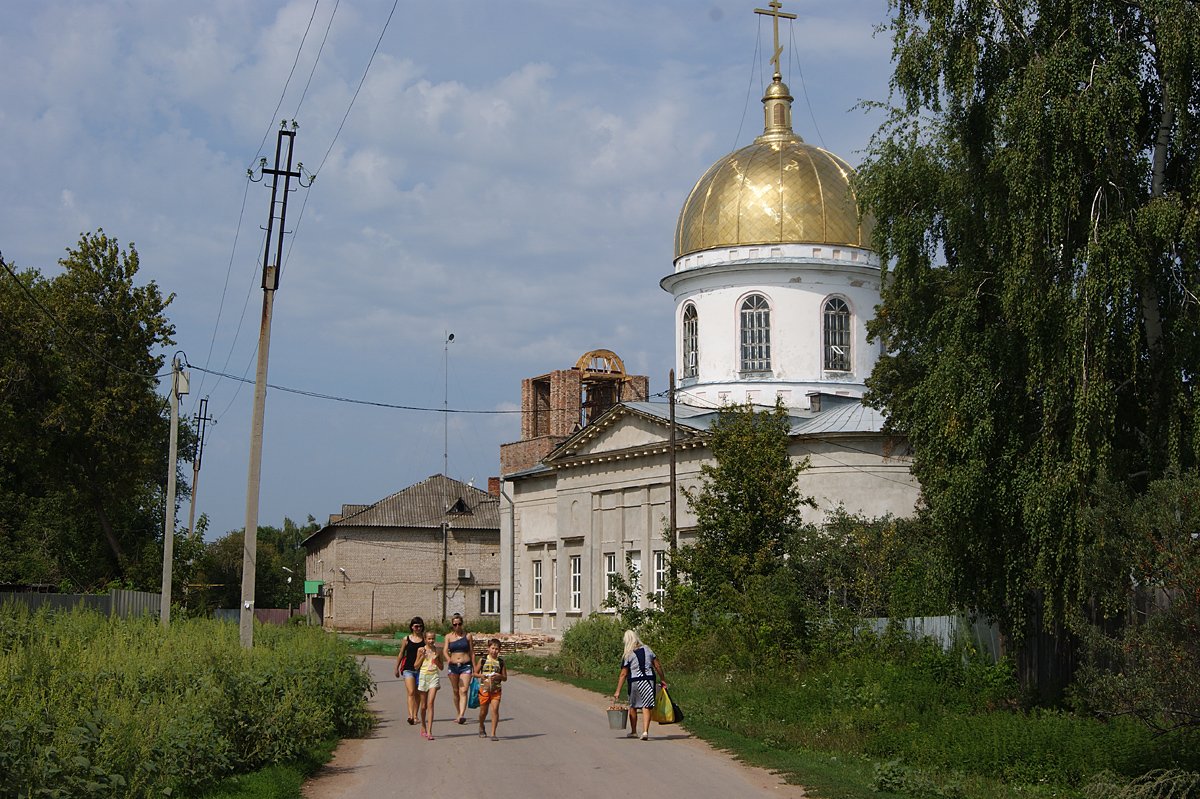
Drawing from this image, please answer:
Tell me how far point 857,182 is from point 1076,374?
5.66 metres

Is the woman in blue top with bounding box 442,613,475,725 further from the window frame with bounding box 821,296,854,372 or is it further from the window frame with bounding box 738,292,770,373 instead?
the window frame with bounding box 821,296,854,372

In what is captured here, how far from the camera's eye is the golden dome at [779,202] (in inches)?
1704

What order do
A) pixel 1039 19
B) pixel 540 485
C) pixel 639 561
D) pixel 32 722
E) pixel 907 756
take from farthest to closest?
→ pixel 540 485
pixel 639 561
pixel 1039 19
pixel 907 756
pixel 32 722

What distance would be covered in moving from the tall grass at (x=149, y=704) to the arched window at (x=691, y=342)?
28.3 meters

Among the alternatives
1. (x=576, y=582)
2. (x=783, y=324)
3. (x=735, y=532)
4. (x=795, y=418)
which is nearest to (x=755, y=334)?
(x=783, y=324)

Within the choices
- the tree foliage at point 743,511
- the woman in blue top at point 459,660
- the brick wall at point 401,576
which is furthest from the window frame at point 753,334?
the brick wall at point 401,576

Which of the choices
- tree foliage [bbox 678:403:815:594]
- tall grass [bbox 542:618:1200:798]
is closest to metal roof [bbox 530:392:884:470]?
tree foliage [bbox 678:403:815:594]

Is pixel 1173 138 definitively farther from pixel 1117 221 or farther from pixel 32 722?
pixel 32 722

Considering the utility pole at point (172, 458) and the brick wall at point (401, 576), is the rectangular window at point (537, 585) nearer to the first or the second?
the brick wall at point (401, 576)

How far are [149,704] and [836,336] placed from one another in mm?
35120

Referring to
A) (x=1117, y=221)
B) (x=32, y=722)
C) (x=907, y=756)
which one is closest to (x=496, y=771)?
(x=907, y=756)

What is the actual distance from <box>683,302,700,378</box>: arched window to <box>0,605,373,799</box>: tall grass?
92.9ft

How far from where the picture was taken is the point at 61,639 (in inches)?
555

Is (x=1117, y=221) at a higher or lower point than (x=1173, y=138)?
lower
